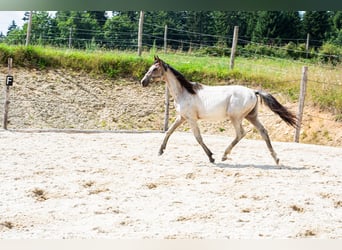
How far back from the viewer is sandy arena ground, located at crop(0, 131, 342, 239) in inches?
112

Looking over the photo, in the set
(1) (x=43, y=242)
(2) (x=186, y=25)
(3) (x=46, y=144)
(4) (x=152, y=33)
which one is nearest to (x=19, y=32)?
(4) (x=152, y=33)

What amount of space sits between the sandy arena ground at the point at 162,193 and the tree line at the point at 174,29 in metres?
4.20

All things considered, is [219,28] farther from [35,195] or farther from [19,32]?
[35,195]

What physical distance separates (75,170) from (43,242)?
1.46m

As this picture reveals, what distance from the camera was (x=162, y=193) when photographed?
138 inches

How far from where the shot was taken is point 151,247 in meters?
2.60

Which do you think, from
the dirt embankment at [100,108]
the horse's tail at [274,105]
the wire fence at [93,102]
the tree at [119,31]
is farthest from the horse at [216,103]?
the tree at [119,31]

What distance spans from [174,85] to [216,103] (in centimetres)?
38

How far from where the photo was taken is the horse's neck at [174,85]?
14.9ft

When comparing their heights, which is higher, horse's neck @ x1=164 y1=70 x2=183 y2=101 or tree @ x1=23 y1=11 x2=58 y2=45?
tree @ x1=23 y1=11 x2=58 y2=45

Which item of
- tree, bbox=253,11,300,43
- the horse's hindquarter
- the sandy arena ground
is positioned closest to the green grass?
tree, bbox=253,11,300,43

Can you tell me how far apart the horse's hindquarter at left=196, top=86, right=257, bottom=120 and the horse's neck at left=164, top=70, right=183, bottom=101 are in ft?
0.52

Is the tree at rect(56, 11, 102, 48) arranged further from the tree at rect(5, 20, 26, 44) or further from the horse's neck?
the horse's neck

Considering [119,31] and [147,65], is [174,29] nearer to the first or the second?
[119,31]
